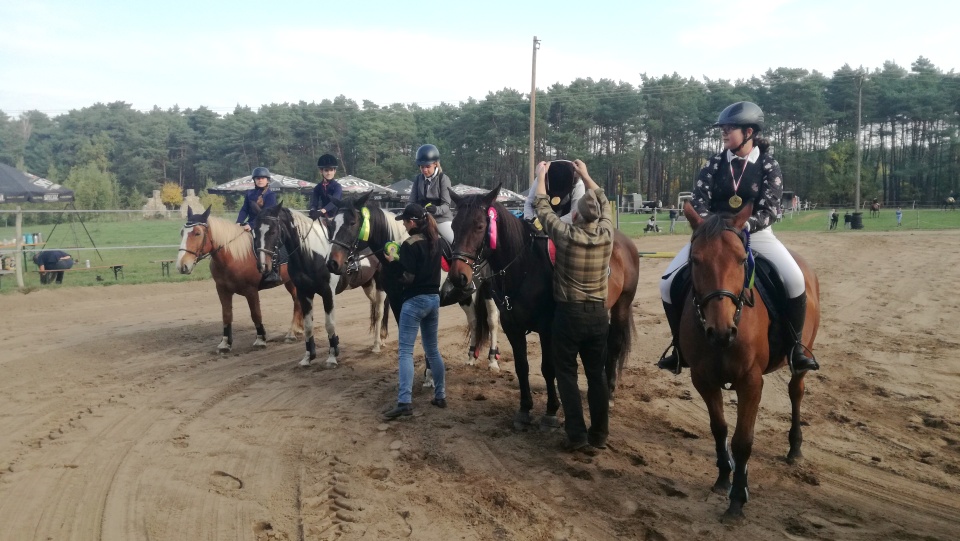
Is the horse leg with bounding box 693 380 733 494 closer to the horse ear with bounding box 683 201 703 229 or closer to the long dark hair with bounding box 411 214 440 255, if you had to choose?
the horse ear with bounding box 683 201 703 229

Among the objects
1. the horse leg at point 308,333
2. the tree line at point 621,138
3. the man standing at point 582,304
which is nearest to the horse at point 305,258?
the horse leg at point 308,333

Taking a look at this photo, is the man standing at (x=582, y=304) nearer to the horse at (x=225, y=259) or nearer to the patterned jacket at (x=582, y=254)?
the patterned jacket at (x=582, y=254)

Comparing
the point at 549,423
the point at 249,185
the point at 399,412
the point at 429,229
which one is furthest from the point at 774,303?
Result: the point at 249,185

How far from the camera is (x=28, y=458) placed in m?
5.12

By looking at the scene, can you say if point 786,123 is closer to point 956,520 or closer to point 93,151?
point 956,520

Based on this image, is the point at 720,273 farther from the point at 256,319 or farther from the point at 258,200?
the point at 258,200

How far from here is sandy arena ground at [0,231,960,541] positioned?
156 inches

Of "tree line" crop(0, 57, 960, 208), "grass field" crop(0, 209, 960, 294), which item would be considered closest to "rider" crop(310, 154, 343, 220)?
"grass field" crop(0, 209, 960, 294)

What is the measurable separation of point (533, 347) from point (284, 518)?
5.69 m

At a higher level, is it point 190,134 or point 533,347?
point 190,134

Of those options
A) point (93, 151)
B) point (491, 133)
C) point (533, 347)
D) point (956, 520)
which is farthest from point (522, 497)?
point (93, 151)

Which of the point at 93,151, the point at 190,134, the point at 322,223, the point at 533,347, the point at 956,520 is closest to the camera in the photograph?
the point at 956,520

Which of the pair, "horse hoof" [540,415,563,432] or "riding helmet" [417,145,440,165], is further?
"riding helmet" [417,145,440,165]

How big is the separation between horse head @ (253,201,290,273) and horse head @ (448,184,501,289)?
4.06 meters
